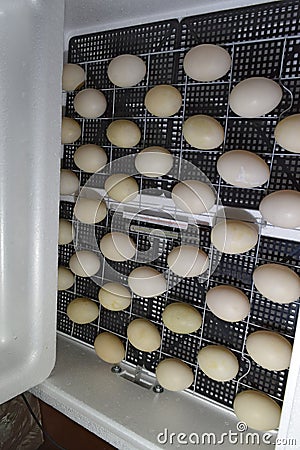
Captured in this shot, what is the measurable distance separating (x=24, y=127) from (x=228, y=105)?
41 centimetres

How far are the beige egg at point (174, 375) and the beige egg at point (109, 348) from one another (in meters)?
0.12

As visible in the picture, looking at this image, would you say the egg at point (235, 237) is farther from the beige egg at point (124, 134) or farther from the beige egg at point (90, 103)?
the beige egg at point (90, 103)

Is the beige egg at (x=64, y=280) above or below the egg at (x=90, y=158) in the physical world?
below

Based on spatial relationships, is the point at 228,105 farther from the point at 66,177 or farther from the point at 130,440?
the point at 130,440

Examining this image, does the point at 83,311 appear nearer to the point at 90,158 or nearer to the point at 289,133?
the point at 90,158

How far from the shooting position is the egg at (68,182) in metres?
1.01

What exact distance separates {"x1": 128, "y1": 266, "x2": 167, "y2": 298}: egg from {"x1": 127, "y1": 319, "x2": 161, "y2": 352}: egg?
0.25ft

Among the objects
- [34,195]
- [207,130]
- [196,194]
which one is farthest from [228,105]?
[34,195]

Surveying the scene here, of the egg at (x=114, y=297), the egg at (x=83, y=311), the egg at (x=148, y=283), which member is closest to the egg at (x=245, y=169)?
the egg at (x=148, y=283)

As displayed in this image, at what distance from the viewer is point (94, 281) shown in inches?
40.7

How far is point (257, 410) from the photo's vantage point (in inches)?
30.0

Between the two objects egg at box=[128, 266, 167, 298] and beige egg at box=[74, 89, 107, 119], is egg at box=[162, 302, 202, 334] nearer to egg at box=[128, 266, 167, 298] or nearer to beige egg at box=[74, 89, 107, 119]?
egg at box=[128, 266, 167, 298]

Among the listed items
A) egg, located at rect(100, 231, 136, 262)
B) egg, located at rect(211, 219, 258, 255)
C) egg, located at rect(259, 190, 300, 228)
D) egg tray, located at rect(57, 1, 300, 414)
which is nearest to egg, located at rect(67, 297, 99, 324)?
egg tray, located at rect(57, 1, 300, 414)

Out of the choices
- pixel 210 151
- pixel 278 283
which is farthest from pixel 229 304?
pixel 210 151
